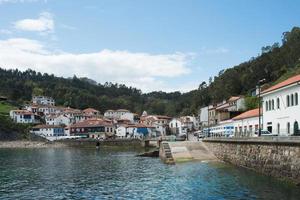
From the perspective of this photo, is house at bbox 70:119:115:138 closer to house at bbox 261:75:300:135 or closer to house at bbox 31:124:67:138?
house at bbox 31:124:67:138

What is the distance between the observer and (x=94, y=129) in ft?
602

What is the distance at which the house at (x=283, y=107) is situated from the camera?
4829 cm

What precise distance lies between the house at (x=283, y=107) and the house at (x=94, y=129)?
413 ft

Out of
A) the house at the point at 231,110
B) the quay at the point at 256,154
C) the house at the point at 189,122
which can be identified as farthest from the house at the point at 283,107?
the house at the point at 189,122

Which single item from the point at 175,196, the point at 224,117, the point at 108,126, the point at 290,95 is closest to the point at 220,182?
the point at 175,196

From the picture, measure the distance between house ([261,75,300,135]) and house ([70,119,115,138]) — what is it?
12585 centimetres

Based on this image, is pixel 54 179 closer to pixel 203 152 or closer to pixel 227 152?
pixel 227 152

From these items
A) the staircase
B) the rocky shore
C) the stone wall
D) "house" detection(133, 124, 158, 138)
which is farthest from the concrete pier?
"house" detection(133, 124, 158, 138)

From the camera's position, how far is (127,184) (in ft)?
136

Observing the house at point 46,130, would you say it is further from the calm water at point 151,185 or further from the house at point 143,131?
the calm water at point 151,185

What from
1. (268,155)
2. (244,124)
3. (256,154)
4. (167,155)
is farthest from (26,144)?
(268,155)

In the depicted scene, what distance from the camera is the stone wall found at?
1330 inches

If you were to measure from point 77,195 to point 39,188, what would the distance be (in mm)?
6130

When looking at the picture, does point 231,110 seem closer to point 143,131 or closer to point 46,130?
point 143,131
